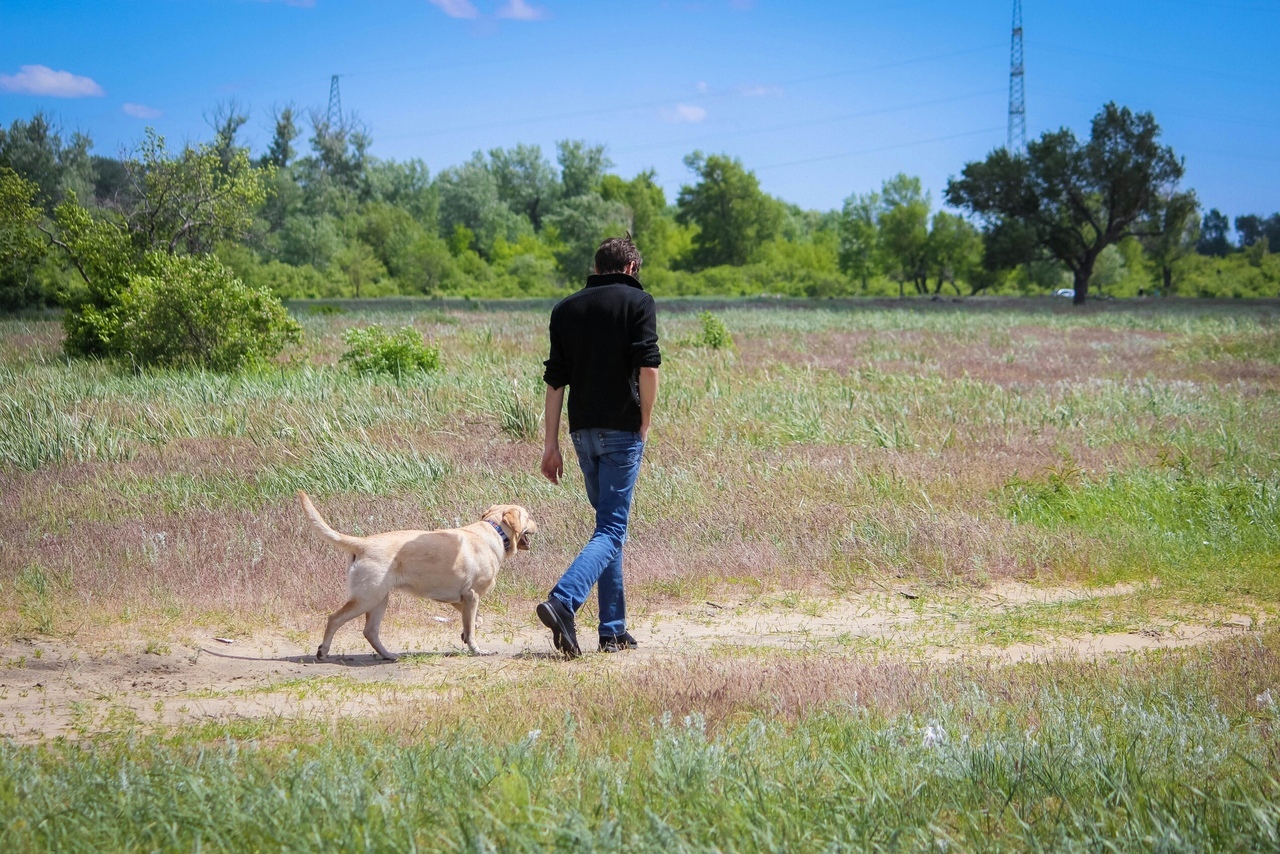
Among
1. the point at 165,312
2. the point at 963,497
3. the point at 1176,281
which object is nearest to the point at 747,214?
the point at 1176,281

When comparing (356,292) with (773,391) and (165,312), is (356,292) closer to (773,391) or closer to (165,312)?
(165,312)

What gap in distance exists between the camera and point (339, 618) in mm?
6145

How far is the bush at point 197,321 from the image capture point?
19016 millimetres

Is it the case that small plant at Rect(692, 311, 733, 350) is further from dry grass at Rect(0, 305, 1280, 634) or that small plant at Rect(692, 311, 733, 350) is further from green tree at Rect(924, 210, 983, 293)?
green tree at Rect(924, 210, 983, 293)

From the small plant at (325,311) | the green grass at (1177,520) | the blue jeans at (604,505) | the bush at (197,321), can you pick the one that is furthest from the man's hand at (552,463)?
the small plant at (325,311)

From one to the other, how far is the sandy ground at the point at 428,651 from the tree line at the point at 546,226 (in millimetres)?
17218

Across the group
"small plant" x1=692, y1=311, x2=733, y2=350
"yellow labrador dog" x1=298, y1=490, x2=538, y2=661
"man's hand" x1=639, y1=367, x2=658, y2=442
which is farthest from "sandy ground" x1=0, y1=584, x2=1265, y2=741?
"small plant" x1=692, y1=311, x2=733, y2=350

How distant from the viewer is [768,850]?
3264 millimetres

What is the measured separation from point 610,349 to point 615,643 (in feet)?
6.10

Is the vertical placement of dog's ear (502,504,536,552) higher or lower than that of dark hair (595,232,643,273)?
lower

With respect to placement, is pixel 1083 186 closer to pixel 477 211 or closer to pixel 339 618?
pixel 339 618

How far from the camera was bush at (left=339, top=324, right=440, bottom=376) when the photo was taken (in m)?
18.0

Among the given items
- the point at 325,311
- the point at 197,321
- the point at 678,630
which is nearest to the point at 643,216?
the point at 325,311

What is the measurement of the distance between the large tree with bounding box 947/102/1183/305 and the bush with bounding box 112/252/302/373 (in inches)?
1802
